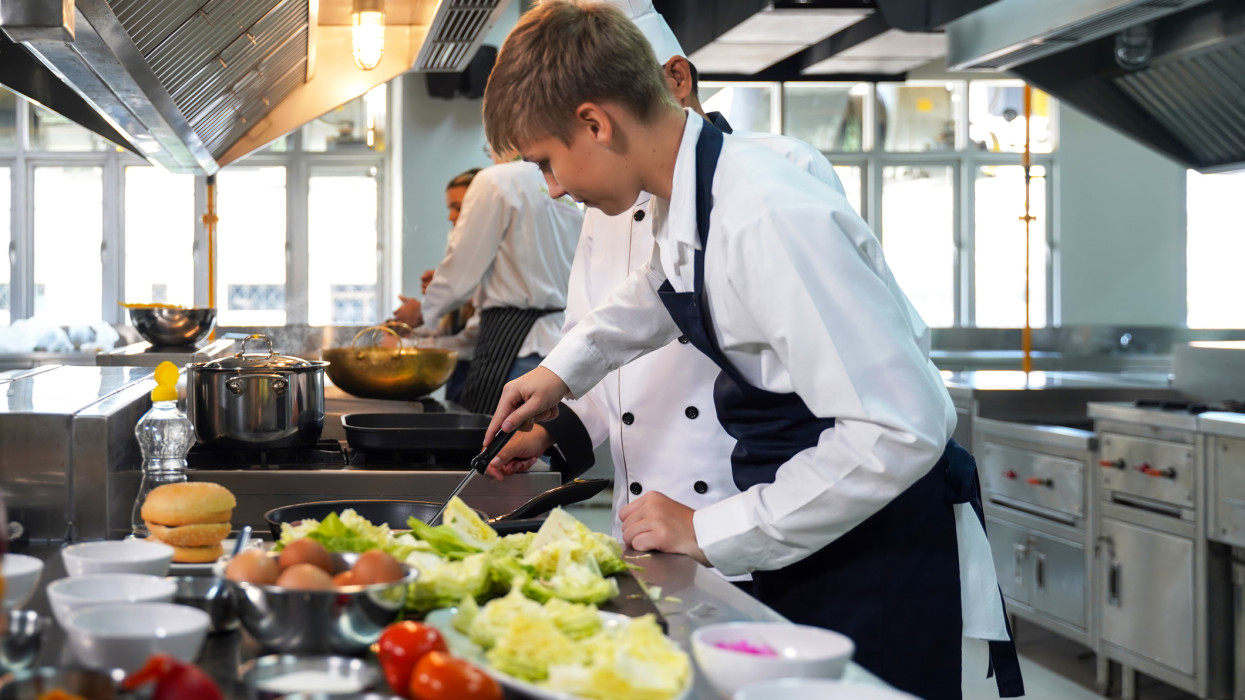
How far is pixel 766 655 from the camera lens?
771 mm

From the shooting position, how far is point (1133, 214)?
8812 mm

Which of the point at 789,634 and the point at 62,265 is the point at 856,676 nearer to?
the point at 789,634

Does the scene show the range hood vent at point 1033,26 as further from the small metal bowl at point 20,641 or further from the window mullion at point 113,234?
the window mullion at point 113,234

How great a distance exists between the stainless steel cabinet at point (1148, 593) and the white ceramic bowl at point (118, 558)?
116 inches

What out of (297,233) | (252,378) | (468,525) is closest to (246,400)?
(252,378)

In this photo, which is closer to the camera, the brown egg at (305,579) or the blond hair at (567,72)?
the brown egg at (305,579)

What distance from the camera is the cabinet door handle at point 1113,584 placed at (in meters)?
3.39

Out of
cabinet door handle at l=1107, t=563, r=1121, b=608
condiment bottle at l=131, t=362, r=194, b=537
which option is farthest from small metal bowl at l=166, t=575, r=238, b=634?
cabinet door handle at l=1107, t=563, r=1121, b=608

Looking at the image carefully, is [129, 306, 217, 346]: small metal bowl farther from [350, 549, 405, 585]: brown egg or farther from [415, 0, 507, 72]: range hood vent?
[350, 549, 405, 585]: brown egg

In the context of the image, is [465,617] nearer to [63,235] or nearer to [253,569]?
[253,569]

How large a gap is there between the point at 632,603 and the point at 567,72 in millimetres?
598

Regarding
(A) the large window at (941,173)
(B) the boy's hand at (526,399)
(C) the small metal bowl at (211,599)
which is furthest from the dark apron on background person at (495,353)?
(A) the large window at (941,173)

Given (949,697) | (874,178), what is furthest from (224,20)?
(874,178)

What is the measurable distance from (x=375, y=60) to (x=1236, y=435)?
2.56 meters
